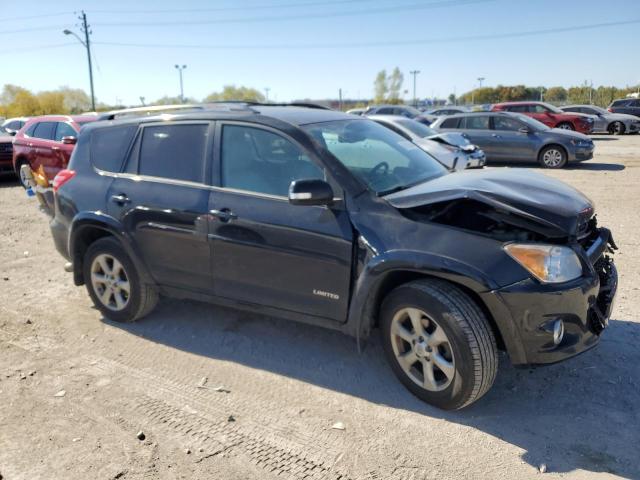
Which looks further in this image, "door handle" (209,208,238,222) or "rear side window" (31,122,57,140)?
"rear side window" (31,122,57,140)

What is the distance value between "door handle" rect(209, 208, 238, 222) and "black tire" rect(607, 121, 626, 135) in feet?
86.4

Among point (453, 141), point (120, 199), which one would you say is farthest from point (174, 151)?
point (453, 141)

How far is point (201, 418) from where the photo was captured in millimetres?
3301

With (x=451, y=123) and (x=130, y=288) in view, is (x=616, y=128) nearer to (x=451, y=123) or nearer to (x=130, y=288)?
(x=451, y=123)

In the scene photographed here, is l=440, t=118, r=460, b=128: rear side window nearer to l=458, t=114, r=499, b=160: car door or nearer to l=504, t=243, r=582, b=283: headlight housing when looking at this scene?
l=458, t=114, r=499, b=160: car door

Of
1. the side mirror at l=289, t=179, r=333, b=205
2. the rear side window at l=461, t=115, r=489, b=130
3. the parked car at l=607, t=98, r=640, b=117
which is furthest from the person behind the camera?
the parked car at l=607, t=98, r=640, b=117

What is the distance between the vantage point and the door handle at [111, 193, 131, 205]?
14.5 ft

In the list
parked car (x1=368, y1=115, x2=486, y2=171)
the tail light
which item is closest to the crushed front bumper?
the tail light

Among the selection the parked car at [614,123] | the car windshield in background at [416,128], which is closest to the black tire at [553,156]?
the car windshield in background at [416,128]

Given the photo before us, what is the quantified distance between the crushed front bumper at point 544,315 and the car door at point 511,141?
1272 cm

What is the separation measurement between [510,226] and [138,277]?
3000mm

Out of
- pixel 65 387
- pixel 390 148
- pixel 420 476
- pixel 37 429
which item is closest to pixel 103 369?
pixel 65 387

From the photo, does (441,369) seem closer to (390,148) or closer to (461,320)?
(461,320)

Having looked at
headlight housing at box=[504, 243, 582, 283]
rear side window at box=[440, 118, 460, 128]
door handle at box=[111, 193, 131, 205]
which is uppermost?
rear side window at box=[440, 118, 460, 128]
